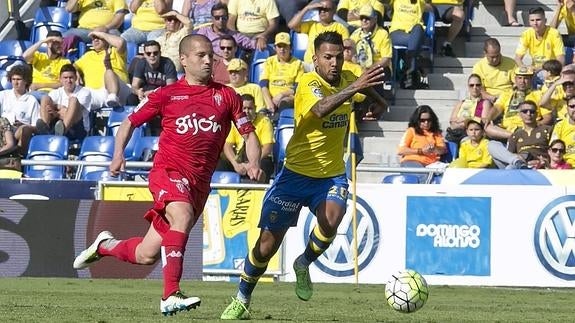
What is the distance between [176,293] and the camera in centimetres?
971

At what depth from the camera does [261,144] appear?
740 inches

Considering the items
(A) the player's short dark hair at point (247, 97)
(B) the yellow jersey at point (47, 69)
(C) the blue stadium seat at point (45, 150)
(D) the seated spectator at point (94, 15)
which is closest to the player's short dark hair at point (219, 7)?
(D) the seated spectator at point (94, 15)

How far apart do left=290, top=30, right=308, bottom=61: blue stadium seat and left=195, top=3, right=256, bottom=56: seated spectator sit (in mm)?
686

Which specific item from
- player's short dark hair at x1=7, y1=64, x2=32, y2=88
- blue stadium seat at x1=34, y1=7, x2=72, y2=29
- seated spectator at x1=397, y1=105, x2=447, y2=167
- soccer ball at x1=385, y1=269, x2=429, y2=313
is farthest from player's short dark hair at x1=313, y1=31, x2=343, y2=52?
blue stadium seat at x1=34, y1=7, x2=72, y2=29

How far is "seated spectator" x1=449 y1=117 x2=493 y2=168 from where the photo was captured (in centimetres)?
1864

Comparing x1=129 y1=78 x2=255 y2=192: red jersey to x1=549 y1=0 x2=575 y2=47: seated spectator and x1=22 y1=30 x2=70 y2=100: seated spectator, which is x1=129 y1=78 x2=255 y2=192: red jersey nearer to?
x1=22 y1=30 x2=70 y2=100: seated spectator

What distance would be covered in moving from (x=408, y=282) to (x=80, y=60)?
495 inches

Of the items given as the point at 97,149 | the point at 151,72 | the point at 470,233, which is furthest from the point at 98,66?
the point at 470,233

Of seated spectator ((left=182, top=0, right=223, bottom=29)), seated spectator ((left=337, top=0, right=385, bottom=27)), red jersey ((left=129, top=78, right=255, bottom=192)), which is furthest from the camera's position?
seated spectator ((left=182, top=0, right=223, bottom=29))

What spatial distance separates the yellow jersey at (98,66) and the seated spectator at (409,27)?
4.52 metres

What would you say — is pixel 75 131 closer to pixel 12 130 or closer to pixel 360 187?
pixel 12 130

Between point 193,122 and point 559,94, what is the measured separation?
10.4 meters

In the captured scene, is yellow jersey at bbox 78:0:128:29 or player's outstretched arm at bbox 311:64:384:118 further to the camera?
yellow jersey at bbox 78:0:128:29

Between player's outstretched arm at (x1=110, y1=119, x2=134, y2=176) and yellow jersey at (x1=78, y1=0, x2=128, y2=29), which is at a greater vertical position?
player's outstretched arm at (x1=110, y1=119, x2=134, y2=176)
